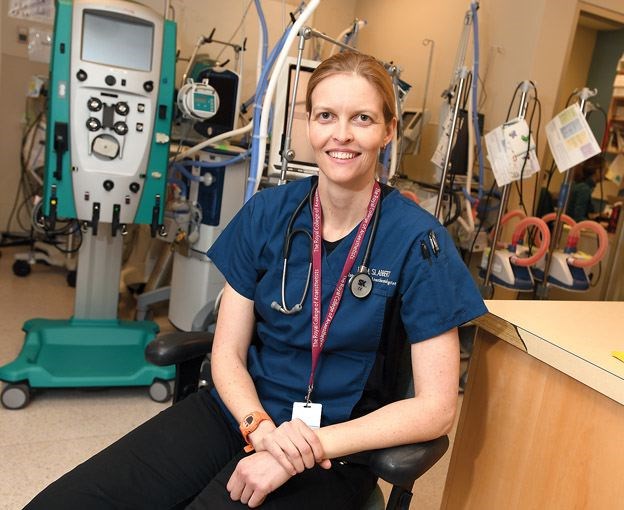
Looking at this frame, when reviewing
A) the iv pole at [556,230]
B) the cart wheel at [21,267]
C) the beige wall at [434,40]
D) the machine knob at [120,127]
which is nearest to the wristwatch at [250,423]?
the machine knob at [120,127]

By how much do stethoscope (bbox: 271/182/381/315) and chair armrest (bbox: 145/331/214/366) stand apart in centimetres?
21

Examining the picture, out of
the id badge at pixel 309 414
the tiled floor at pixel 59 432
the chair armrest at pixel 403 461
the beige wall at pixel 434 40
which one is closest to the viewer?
the chair armrest at pixel 403 461

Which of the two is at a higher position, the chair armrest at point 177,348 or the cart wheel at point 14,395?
the chair armrest at point 177,348

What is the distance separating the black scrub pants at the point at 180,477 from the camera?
1057mm

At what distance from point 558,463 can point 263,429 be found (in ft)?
1.80

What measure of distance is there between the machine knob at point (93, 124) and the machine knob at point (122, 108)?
0.09 m

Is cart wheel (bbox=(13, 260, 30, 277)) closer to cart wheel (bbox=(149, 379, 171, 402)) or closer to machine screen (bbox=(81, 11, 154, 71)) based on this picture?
cart wheel (bbox=(149, 379, 171, 402))

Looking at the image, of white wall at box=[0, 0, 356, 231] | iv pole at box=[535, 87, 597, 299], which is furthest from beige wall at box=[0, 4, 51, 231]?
iv pole at box=[535, 87, 597, 299]

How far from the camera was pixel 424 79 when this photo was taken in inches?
177

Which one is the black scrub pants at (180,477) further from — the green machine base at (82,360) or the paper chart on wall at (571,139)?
the paper chart on wall at (571,139)

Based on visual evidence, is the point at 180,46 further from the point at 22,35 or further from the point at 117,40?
the point at 117,40

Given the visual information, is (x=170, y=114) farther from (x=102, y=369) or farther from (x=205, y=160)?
(x=102, y=369)

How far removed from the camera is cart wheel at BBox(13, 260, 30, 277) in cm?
378

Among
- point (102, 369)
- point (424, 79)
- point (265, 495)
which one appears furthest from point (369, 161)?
point (424, 79)
